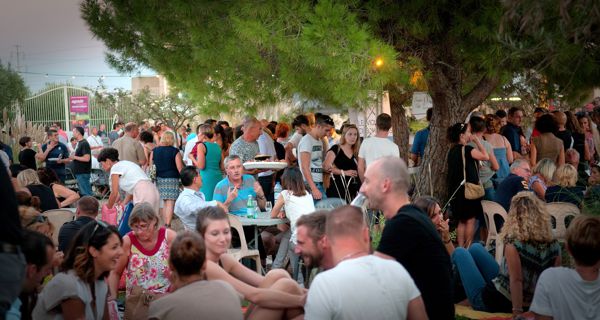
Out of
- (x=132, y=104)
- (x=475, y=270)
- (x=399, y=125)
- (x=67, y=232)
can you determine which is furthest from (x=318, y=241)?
(x=132, y=104)

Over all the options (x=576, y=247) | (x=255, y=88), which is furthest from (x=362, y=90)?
(x=576, y=247)

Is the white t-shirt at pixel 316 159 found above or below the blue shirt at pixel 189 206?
above

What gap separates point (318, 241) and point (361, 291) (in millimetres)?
1450

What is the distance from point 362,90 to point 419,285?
4.97 m

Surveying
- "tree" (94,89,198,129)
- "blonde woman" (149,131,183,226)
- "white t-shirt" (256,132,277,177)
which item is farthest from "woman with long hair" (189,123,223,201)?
"tree" (94,89,198,129)

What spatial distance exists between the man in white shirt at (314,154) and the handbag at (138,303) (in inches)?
186

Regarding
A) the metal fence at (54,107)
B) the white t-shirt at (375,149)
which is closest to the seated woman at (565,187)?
the white t-shirt at (375,149)

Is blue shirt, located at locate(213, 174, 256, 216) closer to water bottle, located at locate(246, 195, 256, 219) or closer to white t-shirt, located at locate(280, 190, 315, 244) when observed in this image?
water bottle, located at locate(246, 195, 256, 219)

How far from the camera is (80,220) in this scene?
763 centimetres

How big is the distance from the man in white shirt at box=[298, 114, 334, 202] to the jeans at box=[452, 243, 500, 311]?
405 centimetres

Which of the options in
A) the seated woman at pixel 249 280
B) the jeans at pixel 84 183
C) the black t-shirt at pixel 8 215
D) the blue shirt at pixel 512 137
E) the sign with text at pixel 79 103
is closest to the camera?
the black t-shirt at pixel 8 215

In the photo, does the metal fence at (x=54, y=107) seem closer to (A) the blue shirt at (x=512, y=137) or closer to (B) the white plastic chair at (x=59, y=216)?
(A) the blue shirt at (x=512, y=137)

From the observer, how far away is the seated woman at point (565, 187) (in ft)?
29.5

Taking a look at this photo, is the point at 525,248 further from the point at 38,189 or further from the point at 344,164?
the point at 38,189
